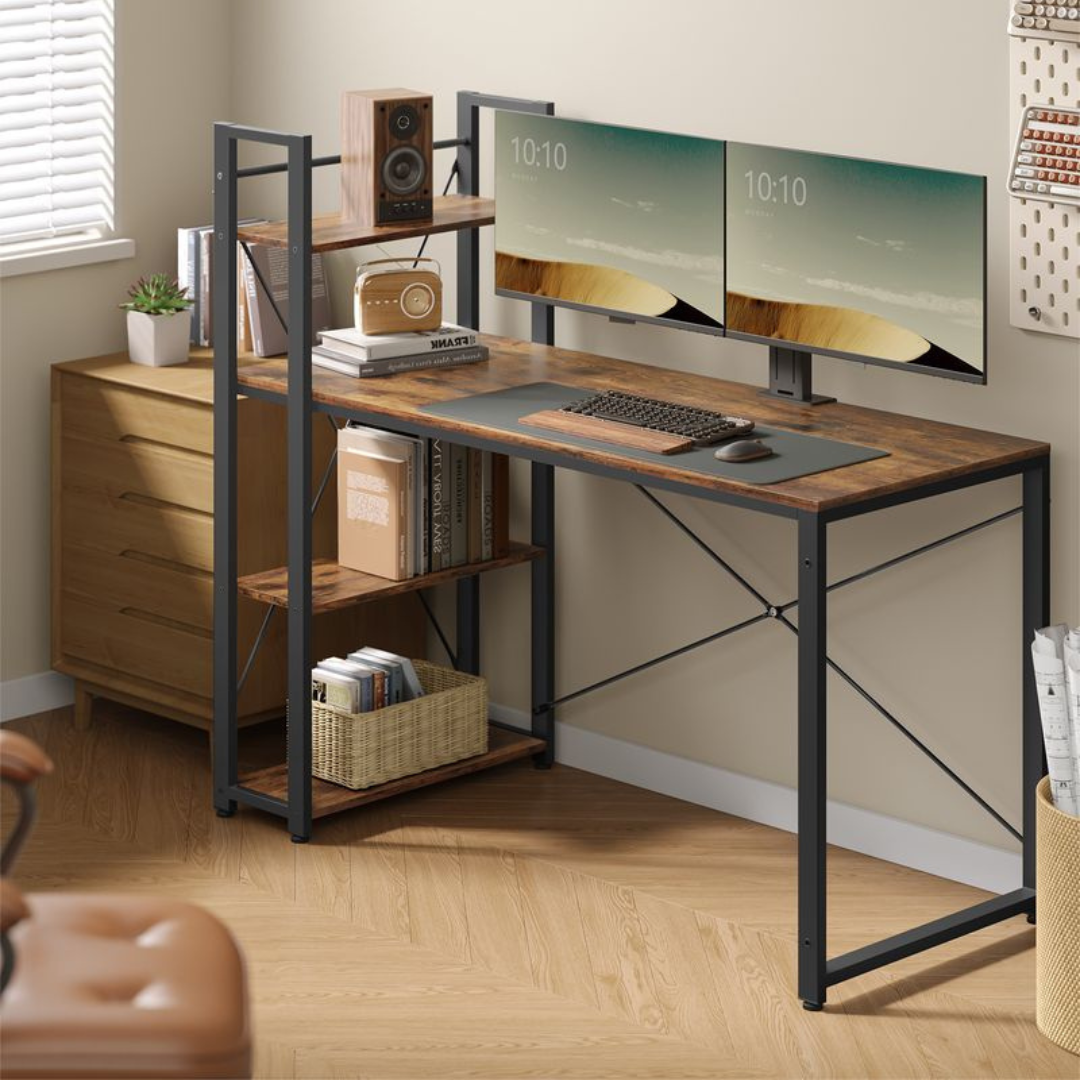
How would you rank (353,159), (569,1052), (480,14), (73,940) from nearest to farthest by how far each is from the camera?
(73,940) → (569,1052) → (353,159) → (480,14)

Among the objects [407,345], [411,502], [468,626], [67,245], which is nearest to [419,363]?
[407,345]

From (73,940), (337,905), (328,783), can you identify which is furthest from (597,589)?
(73,940)

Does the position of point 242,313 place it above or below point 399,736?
above

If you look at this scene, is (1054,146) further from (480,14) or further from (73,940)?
(73,940)

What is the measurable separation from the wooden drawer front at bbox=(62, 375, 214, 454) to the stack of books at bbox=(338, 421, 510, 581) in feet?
1.04

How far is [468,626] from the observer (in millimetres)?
4672

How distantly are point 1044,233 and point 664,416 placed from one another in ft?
2.25

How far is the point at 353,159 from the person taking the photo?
162 inches

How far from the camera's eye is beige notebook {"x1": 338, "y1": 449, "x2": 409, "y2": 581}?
418cm

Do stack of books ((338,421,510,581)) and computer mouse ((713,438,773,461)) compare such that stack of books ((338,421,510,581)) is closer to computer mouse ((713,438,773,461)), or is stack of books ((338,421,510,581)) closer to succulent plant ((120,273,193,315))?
succulent plant ((120,273,193,315))

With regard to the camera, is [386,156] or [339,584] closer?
[386,156]

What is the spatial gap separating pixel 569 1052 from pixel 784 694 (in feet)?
3.53

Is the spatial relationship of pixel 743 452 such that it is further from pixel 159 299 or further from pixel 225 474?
pixel 159 299

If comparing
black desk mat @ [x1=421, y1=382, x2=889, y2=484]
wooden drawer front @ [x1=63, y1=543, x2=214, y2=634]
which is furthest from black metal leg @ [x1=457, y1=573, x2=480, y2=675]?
black desk mat @ [x1=421, y1=382, x2=889, y2=484]
